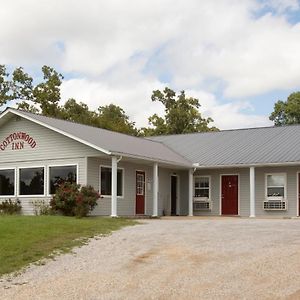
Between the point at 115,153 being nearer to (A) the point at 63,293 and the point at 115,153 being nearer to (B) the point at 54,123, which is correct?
(B) the point at 54,123

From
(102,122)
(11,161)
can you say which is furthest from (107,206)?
(102,122)

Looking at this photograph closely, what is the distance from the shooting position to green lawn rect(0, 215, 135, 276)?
509 inches

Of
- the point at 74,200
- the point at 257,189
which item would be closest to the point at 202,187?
the point at 257,189

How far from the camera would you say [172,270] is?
11.2m

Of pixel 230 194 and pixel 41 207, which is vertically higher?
pixel 230 194

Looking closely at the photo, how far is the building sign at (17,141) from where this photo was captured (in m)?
26.0

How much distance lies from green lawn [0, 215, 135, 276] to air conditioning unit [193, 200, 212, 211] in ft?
33.0

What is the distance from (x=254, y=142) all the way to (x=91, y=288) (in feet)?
69.7

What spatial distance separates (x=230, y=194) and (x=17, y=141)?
399 inches

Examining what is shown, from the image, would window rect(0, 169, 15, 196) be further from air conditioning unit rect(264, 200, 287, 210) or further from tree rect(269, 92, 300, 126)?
tree rect(269, 92, 300, 126)

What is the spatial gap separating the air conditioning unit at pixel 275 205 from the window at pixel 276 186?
268 millimetres

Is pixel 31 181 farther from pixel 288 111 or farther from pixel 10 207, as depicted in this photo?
pixel 288 111

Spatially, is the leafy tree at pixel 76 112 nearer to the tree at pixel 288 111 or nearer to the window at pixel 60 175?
the tree at pixel 288 111

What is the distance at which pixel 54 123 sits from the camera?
25703 millimetres
